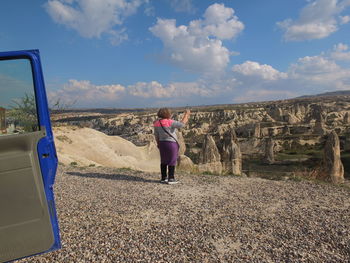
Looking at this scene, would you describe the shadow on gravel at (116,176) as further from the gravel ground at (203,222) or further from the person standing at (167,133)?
the person standing at (167,133)

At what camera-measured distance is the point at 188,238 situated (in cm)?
454

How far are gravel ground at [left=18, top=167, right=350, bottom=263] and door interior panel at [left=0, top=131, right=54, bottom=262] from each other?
937 millimetres

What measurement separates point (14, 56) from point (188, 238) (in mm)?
3938

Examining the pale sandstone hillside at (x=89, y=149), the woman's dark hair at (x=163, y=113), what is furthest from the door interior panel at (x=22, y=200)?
the pale sandstone hillside at (x=89, y=149)

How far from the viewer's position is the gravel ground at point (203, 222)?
13.3ft

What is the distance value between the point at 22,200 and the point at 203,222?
134 inches

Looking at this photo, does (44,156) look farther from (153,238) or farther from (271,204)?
(271,204)

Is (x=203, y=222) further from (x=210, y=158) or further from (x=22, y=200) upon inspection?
(x=210, y=158)

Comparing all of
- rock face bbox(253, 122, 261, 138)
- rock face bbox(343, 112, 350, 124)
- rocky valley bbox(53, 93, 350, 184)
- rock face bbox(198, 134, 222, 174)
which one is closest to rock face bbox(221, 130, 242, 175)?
rocky valley bbox(53, 93, 350, 184)

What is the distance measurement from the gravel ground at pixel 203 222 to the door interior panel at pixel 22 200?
0.94m

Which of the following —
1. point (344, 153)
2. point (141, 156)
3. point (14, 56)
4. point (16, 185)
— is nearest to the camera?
point (16, 185)

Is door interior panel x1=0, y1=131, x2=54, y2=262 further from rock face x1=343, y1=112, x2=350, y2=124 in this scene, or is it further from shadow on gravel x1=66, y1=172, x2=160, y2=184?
rock face x1=343, y1=112, x2=350, y2=124

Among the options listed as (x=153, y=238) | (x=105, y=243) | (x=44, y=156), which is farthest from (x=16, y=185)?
(x=153, y=238)

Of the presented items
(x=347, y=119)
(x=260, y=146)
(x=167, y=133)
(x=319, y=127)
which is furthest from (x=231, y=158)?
(x=347, y=119)
